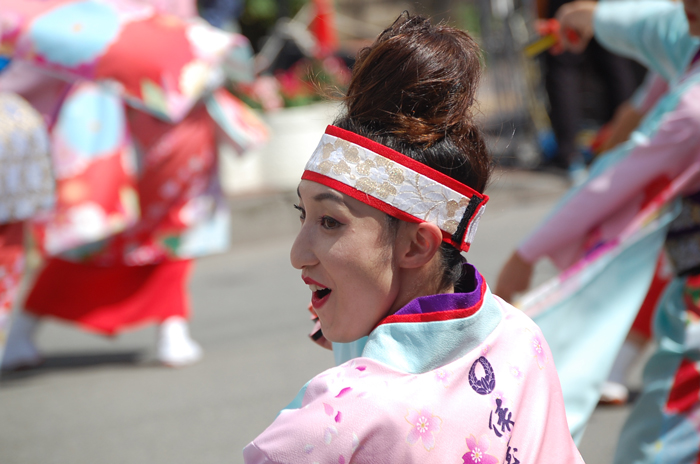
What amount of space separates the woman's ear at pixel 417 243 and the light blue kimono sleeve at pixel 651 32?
1.12 meters

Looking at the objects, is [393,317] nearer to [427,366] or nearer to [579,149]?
[427,366]

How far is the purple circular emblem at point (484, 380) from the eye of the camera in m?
1.12

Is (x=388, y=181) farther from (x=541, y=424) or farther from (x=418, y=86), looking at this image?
(x=541, y=424)

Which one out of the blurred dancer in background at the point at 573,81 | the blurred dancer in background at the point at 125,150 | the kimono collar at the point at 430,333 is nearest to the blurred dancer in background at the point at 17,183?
the blurred dancer in background at the point at 125,150

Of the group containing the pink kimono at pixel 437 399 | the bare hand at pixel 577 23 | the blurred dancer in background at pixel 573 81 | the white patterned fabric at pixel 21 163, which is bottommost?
the blurred dancer in background at pixel 573 81

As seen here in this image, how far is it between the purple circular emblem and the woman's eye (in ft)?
0.93

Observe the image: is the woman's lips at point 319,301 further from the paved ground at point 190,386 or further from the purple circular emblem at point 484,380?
the paved ground at point 190,386

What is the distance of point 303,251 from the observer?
1190 millimetres

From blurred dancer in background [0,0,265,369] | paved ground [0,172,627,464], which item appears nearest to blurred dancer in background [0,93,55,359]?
blurred dancer in background [0,0,265,369]

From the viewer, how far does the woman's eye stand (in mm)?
1173

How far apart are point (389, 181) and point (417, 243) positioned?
0.11 metres

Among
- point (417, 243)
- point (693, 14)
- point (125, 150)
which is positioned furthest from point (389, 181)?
point (125, 150)

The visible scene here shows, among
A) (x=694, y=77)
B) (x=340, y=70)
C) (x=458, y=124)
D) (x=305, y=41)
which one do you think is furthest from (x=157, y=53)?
(x=305, y=41)

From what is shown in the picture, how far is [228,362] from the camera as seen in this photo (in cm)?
378
